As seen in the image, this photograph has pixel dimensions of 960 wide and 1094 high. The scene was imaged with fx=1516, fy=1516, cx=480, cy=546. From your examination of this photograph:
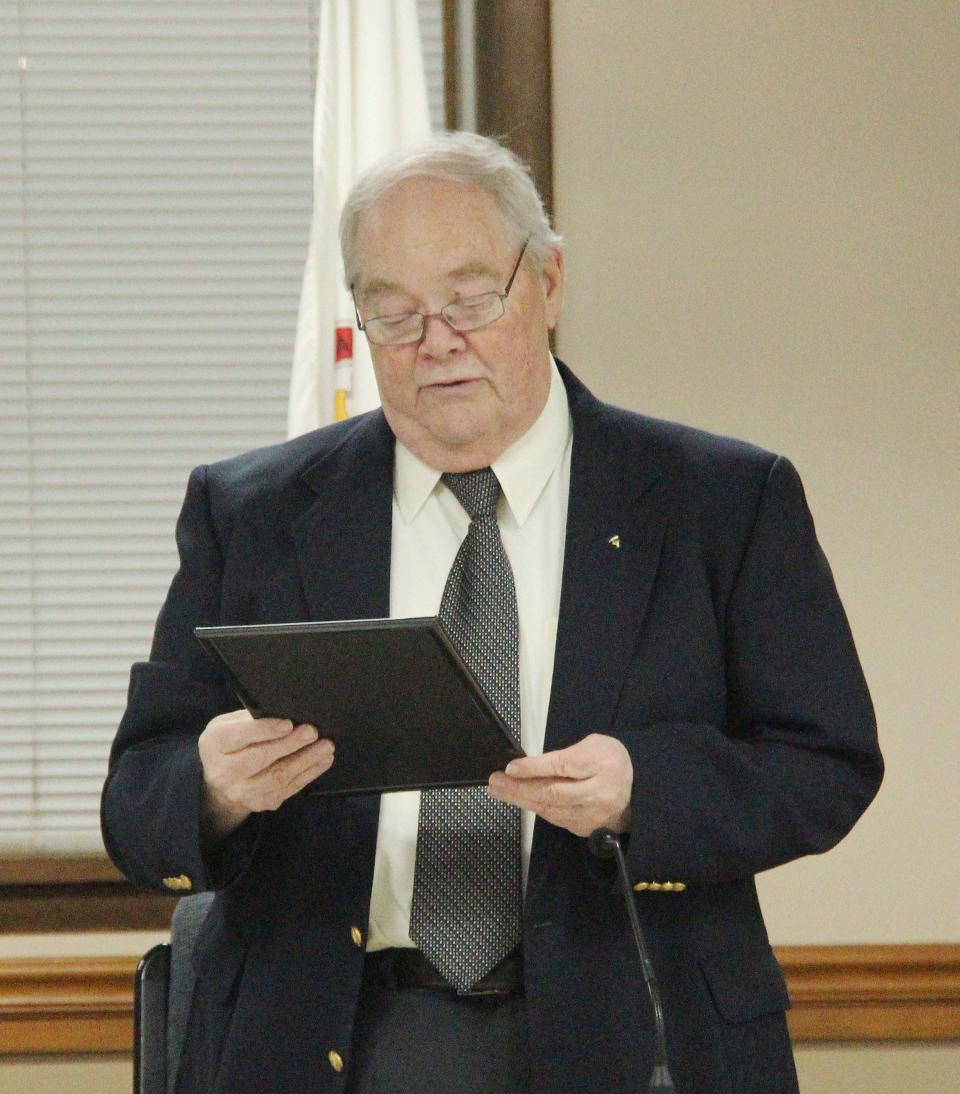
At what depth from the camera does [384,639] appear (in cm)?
143

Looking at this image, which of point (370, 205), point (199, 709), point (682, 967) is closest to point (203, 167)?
point (370, 205)

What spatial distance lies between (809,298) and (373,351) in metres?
1.54

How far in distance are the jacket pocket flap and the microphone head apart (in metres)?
0.21

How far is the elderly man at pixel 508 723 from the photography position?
Answer: 166 centimetres

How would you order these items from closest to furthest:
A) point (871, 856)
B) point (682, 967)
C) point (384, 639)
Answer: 1. point (384, 639)
2. point (682, 967)
3. point (871, 856)

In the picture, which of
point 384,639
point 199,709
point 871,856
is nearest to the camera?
point 384,639

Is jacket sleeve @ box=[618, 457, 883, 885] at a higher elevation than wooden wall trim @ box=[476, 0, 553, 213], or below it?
below

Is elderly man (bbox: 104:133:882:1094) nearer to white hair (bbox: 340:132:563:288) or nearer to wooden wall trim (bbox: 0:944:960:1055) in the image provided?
white hair (bbox: 340:132:563:288)

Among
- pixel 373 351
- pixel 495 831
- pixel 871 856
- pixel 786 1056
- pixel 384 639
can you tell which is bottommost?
pixel 871 856

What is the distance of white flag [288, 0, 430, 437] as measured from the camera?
3.03 meters

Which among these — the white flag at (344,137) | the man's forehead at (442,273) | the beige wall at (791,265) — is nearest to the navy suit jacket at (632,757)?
the man's forehead at (442,273)

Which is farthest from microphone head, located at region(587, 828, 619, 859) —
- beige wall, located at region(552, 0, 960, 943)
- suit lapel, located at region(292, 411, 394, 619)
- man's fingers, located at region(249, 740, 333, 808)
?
beige wall, located at region(552, 0, 960, 943)

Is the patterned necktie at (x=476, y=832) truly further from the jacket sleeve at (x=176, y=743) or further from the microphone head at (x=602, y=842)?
the jacket sleeve at (x=176, y=743)

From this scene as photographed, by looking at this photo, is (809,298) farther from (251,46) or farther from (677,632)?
(677,632)
